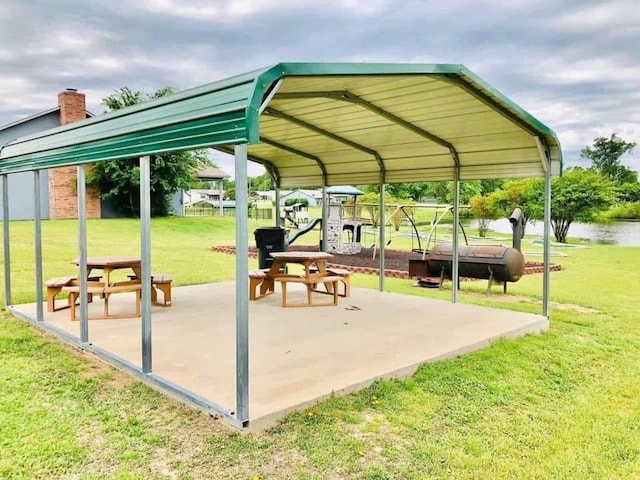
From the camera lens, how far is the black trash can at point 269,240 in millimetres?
9414

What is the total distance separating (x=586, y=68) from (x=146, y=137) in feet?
85.9

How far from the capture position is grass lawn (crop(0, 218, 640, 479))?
2826mm

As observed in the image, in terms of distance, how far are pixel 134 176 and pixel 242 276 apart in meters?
19.8

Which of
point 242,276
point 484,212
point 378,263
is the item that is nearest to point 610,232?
point 484,212

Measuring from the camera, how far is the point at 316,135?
690 cm

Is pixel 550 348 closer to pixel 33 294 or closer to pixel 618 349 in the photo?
pixel 618 349

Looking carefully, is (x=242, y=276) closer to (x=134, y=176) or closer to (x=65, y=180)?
(x=134, y=176)

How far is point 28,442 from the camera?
3.06 metres

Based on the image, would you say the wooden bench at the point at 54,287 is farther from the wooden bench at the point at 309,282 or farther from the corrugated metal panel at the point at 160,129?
the wooden bench at the point at 309,282

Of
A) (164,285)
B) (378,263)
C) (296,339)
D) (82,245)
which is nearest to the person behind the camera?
(82,245)

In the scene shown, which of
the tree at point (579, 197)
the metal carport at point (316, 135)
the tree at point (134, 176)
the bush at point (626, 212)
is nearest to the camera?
the metal carport at point (316, 135)

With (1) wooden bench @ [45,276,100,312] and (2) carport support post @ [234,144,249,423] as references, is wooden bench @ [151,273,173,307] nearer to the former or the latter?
(1) wooden bench @ [45,276,100,312]

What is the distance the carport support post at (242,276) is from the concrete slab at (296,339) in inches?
6.7

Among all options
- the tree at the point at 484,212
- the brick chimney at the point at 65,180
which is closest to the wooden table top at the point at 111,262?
the brick chimney at the point at 65,180
